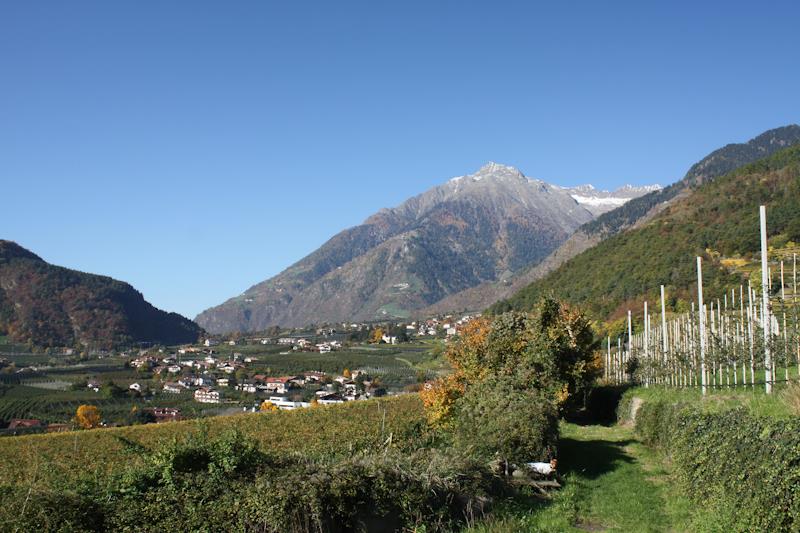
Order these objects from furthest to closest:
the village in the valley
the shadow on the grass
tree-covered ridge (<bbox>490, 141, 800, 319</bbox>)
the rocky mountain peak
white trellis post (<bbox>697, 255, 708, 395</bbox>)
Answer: the rocky mountain peak < the village in the valley < tree-covered ridge (<bbox>490, 141, 800, 319</bbox>) < white trellis post (<bbox>697, 255, 708, 395</bbox>) < the shadow on the grass

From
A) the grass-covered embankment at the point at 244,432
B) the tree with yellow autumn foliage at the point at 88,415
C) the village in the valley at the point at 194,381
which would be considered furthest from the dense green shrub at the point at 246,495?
the tree with yellow autumn foliage at the point at 88,415

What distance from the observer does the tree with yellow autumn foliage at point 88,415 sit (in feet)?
178

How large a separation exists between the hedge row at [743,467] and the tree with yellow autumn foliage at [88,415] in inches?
2006

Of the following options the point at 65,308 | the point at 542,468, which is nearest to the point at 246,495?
the point at 542,468

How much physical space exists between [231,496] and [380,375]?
83.3 meters

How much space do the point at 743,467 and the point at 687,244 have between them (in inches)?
2626

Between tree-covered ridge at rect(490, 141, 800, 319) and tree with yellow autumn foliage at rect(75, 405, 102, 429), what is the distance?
40.2 meters

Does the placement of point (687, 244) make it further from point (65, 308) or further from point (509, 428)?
point (65, 308)

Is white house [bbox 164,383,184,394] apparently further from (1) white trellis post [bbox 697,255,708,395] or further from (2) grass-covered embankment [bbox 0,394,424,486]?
(1) white trellis post [bbox 697,255,708,395]

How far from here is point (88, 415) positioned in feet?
187

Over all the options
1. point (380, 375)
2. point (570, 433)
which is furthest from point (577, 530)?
point (380, 375)

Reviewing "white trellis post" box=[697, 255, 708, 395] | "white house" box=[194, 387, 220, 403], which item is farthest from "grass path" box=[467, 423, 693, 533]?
"white house" box=[194, 387, 220, 403]

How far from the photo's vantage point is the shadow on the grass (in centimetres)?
1727

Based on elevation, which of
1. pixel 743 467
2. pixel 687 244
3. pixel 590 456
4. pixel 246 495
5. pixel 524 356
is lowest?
pixel 590 456
